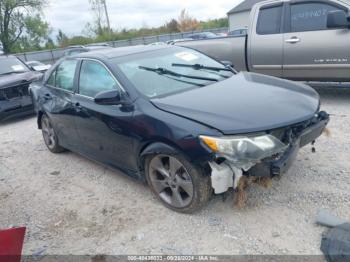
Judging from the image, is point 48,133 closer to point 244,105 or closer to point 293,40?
point 244,105

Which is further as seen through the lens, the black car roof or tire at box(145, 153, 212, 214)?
the black car roof

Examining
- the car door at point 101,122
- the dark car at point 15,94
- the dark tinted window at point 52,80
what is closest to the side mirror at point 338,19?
the car door at point 101,122

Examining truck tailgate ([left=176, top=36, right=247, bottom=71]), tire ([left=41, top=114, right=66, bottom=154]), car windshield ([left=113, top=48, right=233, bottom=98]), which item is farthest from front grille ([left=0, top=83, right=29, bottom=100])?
car windshield ([left=113, top=48, right=233, bottom=98])

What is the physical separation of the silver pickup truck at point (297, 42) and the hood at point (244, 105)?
7.88 ft

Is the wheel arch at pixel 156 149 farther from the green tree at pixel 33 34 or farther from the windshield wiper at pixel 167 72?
the green tree at pixel 33 34

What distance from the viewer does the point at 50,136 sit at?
542 cm

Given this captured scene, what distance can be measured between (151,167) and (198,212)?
25.0 inches

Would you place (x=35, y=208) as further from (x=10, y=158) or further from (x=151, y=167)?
(x=10, y=158)

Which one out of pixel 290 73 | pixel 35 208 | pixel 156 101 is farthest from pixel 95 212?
pixel 290 73

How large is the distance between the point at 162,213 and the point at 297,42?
4.25m

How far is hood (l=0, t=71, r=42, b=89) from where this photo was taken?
25.8 feet

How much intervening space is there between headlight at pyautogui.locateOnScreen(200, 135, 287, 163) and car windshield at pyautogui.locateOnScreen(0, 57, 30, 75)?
24.1 ft

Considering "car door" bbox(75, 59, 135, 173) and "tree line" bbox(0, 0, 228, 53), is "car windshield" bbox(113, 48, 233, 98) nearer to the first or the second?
"car door" bbox(75, 59, 135, 173)

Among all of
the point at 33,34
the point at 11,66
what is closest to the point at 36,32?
the point at 33,34
